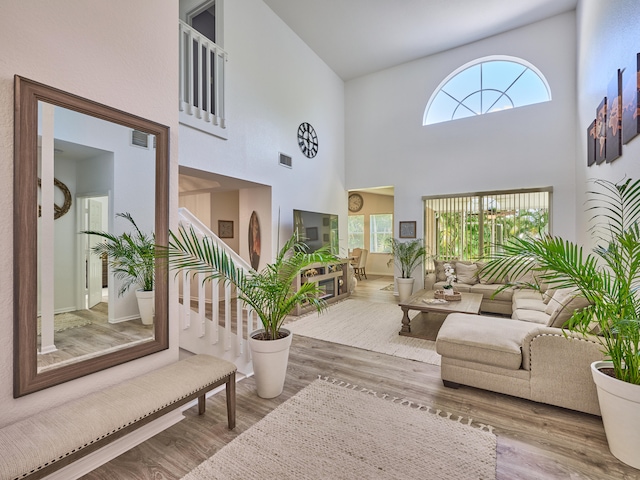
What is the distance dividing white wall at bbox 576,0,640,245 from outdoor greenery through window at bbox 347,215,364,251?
5925mm

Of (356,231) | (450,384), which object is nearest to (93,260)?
(450,384)

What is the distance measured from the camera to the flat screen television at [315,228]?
5170 mm

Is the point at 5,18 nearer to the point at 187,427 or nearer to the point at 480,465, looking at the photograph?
the point at 187,427

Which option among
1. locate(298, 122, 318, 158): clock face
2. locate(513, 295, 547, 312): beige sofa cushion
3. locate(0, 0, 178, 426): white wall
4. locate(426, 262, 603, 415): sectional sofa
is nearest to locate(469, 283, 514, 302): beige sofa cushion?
locate(513, 295, 547, 312): beige sofa cushion

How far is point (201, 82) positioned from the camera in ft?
12.1

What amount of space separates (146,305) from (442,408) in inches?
86.0

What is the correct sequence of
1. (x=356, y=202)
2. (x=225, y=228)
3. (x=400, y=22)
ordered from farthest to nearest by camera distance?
1. (x=356, y=202)
2. (x=225, y=228)
3. (x=400, y=22)

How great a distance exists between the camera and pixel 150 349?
6.34 feet

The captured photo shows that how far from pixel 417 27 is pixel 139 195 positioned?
5.54 m

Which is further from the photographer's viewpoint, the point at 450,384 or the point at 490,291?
the point at 490,291

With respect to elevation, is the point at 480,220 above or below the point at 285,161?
below

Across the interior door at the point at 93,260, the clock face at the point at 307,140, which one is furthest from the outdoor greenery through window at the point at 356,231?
the interior door at the point at 93,260

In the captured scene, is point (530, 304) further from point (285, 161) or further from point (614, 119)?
point (285, 161)

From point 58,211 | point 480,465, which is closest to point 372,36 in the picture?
point 58,211
